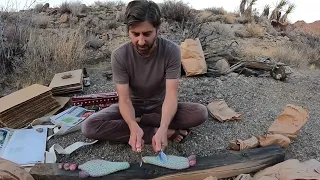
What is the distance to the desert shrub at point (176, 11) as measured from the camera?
27.1 feet

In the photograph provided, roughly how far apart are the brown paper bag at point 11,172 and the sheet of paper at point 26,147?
41 centimetres

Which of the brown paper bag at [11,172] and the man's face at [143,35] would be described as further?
the man's face at [143,35]

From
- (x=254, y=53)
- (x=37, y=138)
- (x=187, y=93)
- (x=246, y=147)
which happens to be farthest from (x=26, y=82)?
(x=254, y=53)

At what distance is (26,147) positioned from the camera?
2.38 meters

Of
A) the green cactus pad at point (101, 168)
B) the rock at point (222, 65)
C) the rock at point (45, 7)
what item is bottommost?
the green cactus pad at point (101, 168)

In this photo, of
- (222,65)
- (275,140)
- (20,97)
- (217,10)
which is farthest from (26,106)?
(217,10)

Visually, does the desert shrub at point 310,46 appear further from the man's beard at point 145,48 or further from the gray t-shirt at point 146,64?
the man's beard at point 145,48

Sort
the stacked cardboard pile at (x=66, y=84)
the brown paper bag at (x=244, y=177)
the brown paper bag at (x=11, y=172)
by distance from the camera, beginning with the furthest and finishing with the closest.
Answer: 1. the stacked cardboard pile at (x=66, y=84)
2. the brown paper bag at (x=244, y=177)
3. the brown paper bag at (x=11, y=172)

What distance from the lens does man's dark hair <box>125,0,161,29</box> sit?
191 cm

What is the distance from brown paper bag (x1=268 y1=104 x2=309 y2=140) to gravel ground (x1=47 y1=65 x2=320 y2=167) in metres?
0.13

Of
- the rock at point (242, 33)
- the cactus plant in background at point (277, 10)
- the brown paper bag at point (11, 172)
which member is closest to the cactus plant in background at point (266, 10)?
the cactus plant in background at point (277, 10)

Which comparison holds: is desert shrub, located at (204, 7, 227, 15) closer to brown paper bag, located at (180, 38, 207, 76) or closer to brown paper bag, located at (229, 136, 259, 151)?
brown paper bag, located at (180, 38, 207, 76)

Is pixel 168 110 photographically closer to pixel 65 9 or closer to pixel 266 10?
pixel 65 9

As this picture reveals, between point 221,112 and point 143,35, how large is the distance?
1.15 meters
